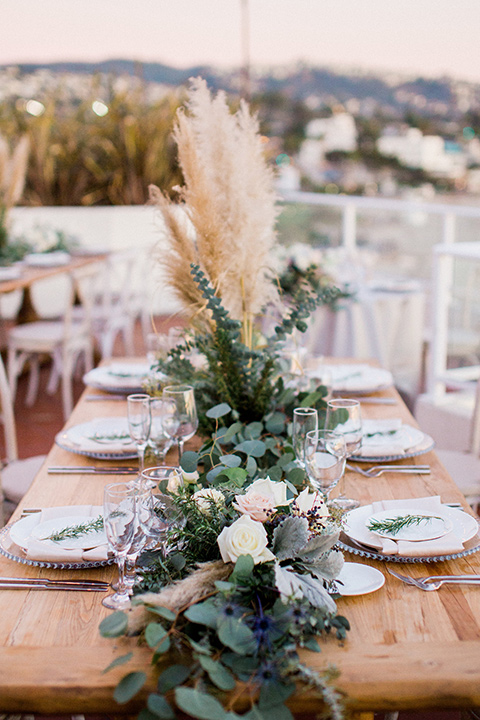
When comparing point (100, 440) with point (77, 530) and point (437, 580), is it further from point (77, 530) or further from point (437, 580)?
point (437, 580)

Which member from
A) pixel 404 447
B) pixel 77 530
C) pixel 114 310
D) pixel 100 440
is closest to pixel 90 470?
pixel 100 440

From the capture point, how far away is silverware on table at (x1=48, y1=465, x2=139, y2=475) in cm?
156

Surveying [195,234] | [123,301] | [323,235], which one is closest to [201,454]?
[195,234]

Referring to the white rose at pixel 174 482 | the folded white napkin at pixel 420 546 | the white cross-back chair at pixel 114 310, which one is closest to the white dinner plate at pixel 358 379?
the folded white napkin at pixel 420 546

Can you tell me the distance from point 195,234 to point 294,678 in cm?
102

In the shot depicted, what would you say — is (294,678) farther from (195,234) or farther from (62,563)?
(195,234)

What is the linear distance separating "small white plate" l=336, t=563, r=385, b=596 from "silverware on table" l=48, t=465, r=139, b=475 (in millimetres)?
614

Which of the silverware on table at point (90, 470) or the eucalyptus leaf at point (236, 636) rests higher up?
the eucalyptus leaf at point (236, 636)

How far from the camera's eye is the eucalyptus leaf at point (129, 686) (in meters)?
0.78

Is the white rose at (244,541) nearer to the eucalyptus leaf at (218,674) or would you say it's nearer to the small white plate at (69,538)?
the eucalyptus leaf at (218,674)

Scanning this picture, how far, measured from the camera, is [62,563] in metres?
1.12

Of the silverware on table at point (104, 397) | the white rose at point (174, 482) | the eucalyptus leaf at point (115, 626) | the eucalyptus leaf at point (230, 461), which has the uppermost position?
the white rose at point (174, 482)

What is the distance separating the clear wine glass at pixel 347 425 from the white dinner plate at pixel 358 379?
2.24 feet

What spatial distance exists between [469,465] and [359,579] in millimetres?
1330
